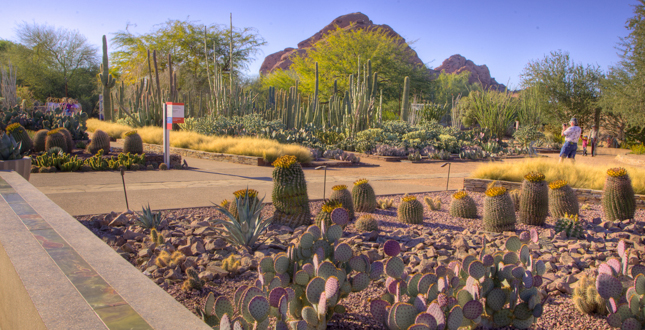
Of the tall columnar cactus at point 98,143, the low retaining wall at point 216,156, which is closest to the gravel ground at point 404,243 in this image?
the low retaining wall at point 216,156

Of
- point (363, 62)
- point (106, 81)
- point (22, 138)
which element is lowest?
point (22, 138)

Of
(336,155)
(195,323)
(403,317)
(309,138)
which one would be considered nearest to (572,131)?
(336,155)

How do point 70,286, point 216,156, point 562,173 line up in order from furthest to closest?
point 216,156
point 562,173
point 70,286

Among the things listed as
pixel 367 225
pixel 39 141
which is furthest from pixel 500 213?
pixel 39 141

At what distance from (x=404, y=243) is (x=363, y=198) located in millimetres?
1819

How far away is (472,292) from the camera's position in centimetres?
265

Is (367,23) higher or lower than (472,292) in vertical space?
higher

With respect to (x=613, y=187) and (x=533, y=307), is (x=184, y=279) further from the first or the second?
(x=613, y=187)

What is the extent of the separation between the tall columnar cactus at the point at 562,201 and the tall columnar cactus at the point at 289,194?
3557 millimetres

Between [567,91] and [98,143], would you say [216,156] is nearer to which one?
[98,143]

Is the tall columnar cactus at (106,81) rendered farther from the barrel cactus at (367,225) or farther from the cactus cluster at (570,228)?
the cactus cluster at (570,228)

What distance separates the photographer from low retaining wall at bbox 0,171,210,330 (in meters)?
2.01

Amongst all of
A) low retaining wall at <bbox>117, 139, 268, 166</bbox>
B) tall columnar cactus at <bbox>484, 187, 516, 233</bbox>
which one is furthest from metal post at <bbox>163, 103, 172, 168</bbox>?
tall columnar cactus at <bbox>484, 187, 516, 233</bbox>

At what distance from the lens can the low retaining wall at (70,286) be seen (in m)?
2.01
